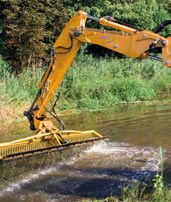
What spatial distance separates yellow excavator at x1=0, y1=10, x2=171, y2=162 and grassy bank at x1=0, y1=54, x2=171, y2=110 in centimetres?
589

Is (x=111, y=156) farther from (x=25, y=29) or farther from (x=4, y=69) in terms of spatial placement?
(x=25, y=29)

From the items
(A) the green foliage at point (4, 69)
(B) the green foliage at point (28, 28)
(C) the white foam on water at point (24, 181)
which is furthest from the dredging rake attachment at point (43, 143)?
(B) the green foliage at point (28, 28)

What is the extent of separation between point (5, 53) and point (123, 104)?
7.31 m

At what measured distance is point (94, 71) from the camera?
20.7 metres

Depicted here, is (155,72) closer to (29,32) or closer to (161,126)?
(29,32)

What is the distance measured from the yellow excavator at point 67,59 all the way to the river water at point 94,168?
1.36 ft

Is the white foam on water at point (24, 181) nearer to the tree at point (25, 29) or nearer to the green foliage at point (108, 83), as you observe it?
the green foliage at point (108, 83)

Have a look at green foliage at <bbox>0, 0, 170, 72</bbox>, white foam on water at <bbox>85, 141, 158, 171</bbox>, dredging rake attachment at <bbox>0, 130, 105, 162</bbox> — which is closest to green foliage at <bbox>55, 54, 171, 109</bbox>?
green foliage at <bbox>0, 0, 170, 72</bbox>

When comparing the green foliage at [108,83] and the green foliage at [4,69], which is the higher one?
the green foliage at [4,69]

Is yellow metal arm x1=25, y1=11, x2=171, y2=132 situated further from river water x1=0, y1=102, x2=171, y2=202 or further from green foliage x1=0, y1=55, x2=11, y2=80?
green foliage x1=0, y1=55, x2=11, y2=80

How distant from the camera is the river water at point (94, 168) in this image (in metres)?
7.91

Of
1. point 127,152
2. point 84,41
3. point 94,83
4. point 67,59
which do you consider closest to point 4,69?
point 94,83

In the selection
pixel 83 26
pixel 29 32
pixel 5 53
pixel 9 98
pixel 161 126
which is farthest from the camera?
pixel 5 53

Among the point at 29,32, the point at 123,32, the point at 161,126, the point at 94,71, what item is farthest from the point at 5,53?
the point at 123,32
